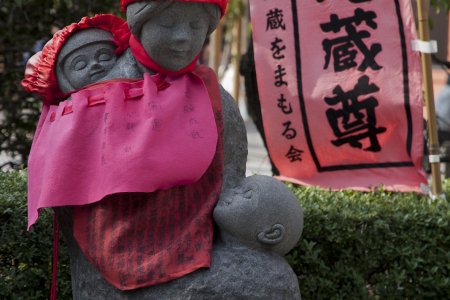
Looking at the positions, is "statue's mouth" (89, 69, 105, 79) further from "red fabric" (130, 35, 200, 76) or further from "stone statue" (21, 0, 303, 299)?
"red fabric" (130, 35, 200, 76)

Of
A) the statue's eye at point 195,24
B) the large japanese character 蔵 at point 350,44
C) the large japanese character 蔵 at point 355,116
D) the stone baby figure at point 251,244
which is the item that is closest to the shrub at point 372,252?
the large japanese character 蔵 at point 355,116

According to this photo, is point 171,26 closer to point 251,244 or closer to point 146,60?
point 146,60

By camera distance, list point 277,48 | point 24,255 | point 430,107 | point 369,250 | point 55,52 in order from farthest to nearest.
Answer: point 277,48 < point 430,107 < point 369,250 < point 24,255 < point 55,52

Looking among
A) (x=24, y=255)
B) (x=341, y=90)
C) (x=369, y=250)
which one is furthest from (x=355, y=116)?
(x=24, y=255)

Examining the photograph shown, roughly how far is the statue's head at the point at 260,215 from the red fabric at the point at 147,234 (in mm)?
70

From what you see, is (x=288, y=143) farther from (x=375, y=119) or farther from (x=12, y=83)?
(x=12, y=83)

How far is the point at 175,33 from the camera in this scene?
9.89 ft

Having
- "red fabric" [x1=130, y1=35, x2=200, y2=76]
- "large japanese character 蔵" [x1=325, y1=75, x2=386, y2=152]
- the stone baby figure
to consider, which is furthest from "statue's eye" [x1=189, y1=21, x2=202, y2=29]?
"large japanese character 蔵" [x1=325, y1=75, x2=386, y2=152]

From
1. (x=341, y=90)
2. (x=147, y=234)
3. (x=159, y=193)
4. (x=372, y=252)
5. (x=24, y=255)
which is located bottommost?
(x=372, y=252)

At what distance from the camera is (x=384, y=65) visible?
5039 millimetres

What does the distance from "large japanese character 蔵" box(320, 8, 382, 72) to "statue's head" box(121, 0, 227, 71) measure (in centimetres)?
210

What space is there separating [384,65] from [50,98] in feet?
7.65

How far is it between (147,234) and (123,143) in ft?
1.00

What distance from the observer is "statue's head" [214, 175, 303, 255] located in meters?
3.04
